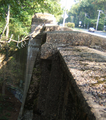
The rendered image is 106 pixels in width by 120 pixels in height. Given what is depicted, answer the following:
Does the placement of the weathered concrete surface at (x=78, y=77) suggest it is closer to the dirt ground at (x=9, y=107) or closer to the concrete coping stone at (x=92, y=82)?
the concrete coping stone at (x=92, y=82)

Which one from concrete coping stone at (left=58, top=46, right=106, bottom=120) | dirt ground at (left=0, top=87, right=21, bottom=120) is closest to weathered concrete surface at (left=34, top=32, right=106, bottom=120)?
concrete coping stone at (left=58, top=46, right=106, bottom=120)

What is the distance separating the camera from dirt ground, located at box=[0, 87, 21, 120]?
1018cm

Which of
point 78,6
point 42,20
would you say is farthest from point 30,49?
point 78,6

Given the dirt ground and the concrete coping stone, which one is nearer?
the concrete coping stone

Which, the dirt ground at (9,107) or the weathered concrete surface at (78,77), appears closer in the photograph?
the weathered concrete surface at (78,77)

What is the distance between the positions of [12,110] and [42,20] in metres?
8.27

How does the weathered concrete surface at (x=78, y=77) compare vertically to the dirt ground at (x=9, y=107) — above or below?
above

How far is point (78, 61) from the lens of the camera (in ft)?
3.53

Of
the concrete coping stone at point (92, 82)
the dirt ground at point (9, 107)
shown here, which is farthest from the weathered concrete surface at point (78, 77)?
the dirt ground at point (9, 107)

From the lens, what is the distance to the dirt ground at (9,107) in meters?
10.2

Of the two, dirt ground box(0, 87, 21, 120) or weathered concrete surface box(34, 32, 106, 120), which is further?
dirt ground box(0, 87, 21, 120)

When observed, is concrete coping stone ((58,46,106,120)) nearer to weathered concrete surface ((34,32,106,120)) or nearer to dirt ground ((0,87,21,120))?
weathered concrete surface ((34,32,106,120))

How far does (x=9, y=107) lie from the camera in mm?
11320

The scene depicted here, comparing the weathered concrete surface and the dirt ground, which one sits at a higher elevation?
the weathered concrete surface
